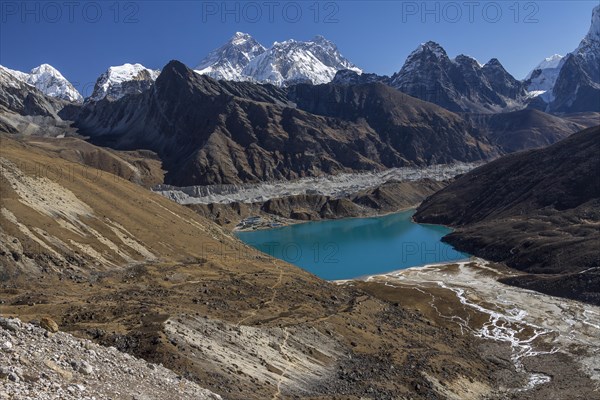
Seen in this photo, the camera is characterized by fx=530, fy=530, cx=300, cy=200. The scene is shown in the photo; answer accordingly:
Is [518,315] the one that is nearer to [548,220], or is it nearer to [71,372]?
[548,220]

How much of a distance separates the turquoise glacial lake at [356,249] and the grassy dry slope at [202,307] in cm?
4112

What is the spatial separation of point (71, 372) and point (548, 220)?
14839cm

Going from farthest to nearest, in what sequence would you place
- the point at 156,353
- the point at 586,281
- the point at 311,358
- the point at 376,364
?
1. the point at 586,281
2. the point at 376,364
3. the point at 311,358
4. the point at 156,353

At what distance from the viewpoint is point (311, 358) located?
152 ft

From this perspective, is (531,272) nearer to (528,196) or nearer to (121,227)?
(528,196)

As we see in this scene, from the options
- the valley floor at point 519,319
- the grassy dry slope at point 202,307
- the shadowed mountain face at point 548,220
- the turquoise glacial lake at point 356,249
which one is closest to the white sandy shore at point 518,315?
the valley floor at point 519,319

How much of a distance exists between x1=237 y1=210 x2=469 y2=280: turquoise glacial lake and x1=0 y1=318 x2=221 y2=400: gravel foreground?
9385 centimetres

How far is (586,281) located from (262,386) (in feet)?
277

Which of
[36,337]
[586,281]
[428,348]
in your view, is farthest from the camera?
[586,281]

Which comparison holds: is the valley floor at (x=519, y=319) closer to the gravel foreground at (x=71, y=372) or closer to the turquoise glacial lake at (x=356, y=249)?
the turquoise glacial lake at (x=356, y=249)

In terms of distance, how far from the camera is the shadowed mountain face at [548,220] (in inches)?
4294

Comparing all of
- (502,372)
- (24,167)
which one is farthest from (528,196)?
(24,167)

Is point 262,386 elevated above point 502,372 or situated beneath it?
elevated above

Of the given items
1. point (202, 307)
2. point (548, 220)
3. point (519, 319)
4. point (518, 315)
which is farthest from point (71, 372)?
point (548, 220)
